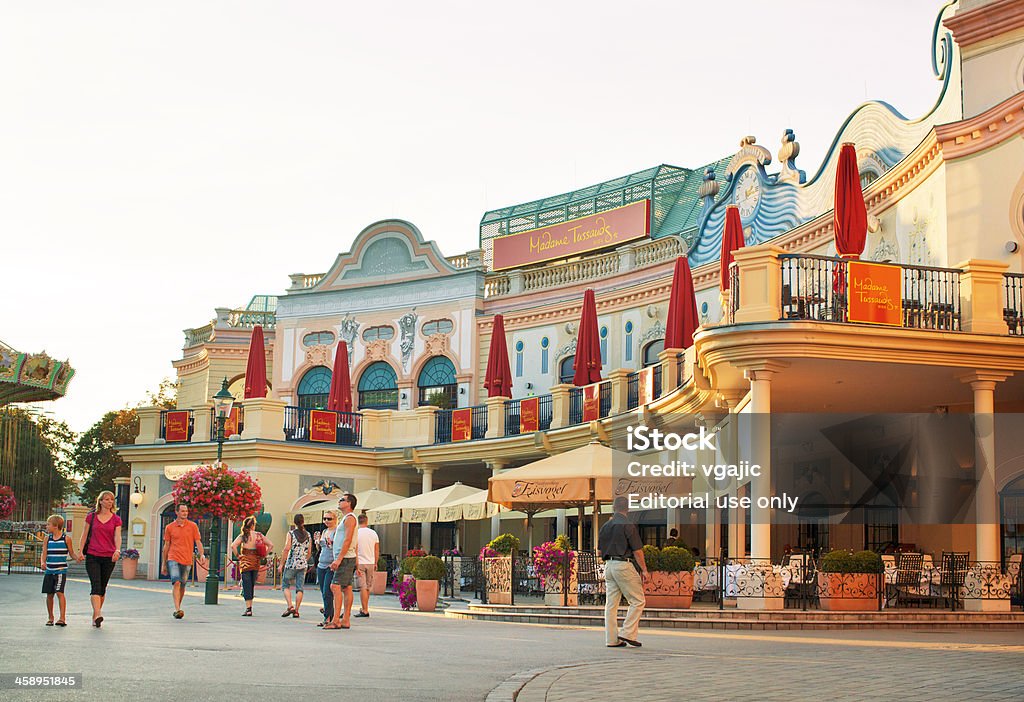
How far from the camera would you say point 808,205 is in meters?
29.8

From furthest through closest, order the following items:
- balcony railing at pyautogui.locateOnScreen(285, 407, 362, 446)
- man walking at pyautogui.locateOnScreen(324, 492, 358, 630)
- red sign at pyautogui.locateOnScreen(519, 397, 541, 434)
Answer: balcony railing at pyautogui.locateOnScreen(285, 407, 362, 446)
red sign at pyautogui.locateOnScreen(519, 397, 541, 434)
man walking at pyautogui.locateOnScreen(324, 492, 358, 630)

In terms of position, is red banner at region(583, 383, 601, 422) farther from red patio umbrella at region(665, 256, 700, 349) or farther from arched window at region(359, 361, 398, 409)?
arched window at region(359, 361, 398, 409)

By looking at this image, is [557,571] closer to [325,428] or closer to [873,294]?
[873,294]

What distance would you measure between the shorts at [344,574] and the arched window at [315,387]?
91.0 feet

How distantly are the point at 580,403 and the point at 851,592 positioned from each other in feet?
49.1

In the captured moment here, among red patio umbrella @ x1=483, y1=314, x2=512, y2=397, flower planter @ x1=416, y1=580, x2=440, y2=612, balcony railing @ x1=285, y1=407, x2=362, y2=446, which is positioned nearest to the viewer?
flower planter @ x1=416, y1=580, x2=440, y2=612

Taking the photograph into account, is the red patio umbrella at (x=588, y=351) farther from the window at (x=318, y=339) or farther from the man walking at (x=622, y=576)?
the man walking at (x=622, y=576)

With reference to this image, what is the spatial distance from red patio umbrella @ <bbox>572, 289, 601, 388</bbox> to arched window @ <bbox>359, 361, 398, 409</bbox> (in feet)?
36.2

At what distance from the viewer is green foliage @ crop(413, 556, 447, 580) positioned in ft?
74.1

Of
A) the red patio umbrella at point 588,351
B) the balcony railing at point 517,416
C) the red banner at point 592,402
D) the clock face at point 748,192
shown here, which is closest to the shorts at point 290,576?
the red banner at point 592,402

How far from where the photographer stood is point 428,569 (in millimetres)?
22812

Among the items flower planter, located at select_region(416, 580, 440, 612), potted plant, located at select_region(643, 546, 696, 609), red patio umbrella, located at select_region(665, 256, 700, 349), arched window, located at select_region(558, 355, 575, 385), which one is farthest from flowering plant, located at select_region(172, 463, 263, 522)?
arched window, located at select_region(558, 355, 575, 385)

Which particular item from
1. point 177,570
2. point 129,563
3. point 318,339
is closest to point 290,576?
point 177,570

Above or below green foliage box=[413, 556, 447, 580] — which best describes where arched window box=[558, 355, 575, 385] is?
above
